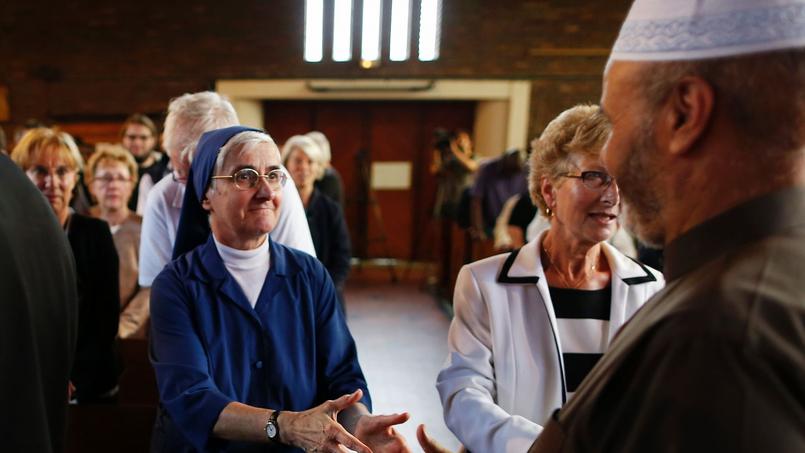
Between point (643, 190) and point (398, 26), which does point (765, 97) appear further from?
point (398, 26)

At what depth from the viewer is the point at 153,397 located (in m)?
2.34

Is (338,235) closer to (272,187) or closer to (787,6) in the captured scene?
(272,187)

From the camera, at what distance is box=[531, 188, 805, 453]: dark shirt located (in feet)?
1.68

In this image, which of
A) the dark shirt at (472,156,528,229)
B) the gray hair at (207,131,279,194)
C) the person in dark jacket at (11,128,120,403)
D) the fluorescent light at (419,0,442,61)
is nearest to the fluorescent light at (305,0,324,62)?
the fluorescent light at (419,0,442,61)

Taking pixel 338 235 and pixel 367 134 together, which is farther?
pixel 367 134

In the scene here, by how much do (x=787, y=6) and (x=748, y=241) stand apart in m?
0.26

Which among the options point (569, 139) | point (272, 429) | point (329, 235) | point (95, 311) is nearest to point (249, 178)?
point (272, 429)

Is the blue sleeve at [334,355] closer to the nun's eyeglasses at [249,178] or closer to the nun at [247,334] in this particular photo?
the nun at [247,334]

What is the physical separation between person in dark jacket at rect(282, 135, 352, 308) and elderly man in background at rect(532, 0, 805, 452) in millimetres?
2981

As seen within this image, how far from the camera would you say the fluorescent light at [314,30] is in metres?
9.91

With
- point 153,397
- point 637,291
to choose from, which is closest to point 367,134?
point 153,397

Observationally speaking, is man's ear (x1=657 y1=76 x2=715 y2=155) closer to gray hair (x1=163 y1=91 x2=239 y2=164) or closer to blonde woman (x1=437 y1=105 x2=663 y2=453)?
blonde woman (x1=437 y1=105 x2=663 y2=453)

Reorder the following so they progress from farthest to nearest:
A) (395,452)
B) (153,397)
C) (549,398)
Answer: (153,397) < (549,398) < (395,452)

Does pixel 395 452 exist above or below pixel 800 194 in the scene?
below
